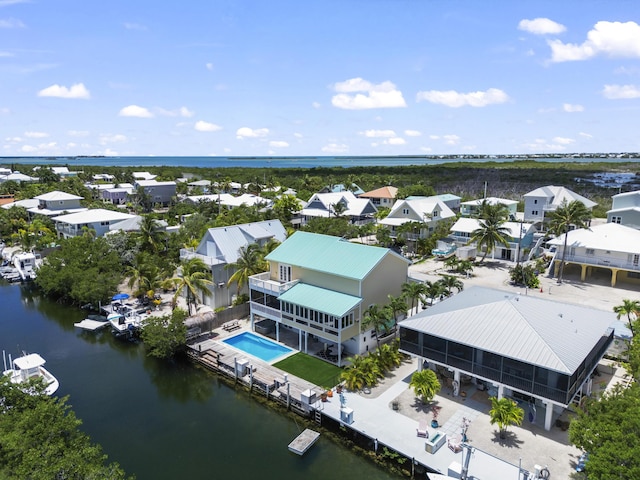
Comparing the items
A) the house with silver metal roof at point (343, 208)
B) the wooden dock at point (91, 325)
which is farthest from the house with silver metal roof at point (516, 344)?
the house with silver metal roof at point (343, 208)

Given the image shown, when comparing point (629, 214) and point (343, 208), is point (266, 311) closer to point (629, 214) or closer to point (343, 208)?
point (343, 208)

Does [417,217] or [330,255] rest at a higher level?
[330,255]

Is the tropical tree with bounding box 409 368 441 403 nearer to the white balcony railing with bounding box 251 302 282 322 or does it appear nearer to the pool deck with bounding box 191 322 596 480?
the pool deck with bounding box 191 322 596 480

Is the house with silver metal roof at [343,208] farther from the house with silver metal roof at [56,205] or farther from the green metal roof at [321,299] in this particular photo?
the green metal roof at [321,299]

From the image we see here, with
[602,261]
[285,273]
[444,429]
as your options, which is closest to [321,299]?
[285,273]

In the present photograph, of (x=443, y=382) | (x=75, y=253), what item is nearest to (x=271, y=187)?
(x=75, y=253)

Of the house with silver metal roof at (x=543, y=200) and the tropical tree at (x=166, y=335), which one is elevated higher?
the house with silver metal roof at (x=543, y=200)

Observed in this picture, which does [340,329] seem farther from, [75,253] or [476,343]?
[75,253]
